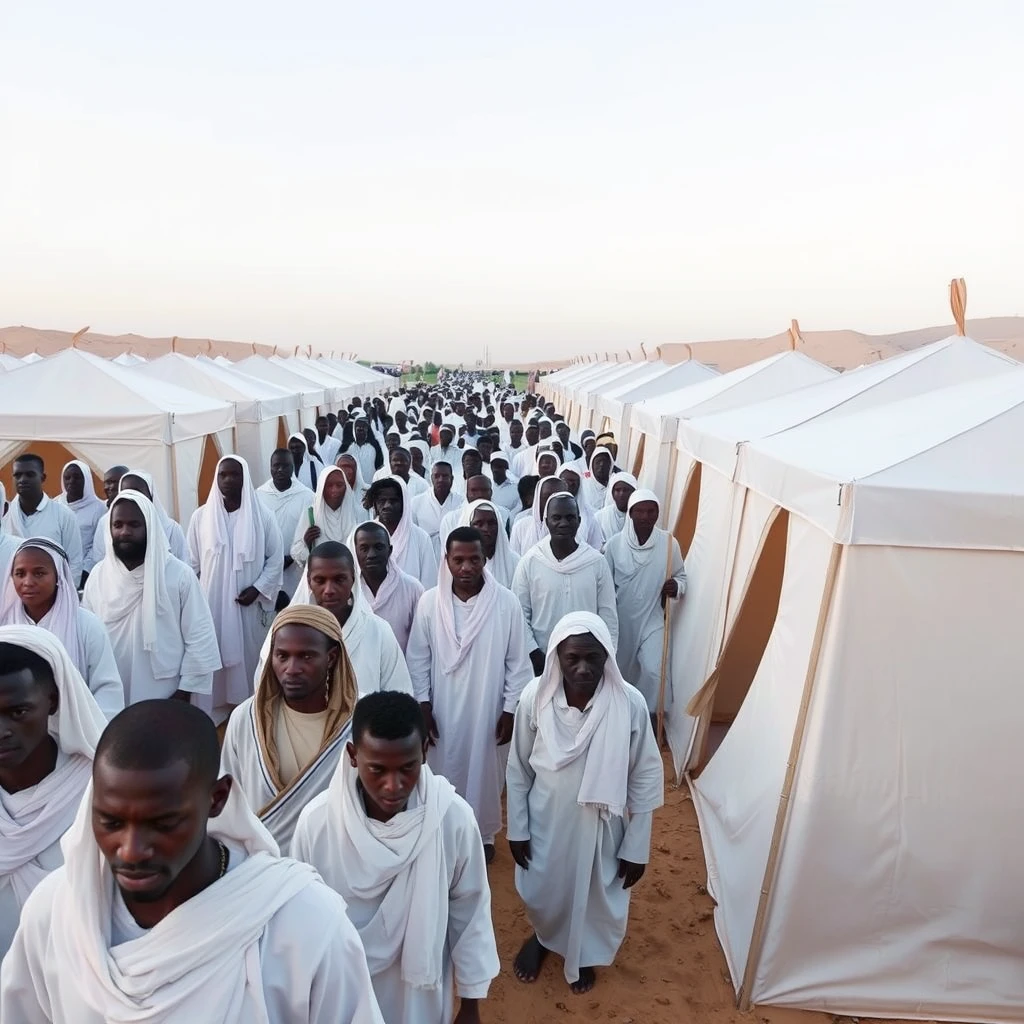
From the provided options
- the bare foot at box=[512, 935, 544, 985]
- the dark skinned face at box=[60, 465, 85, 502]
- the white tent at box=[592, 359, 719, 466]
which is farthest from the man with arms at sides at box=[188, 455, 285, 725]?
the white tent at box=[592, 359, 719, 466]

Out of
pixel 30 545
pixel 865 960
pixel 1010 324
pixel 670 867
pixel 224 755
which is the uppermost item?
pixel 1010 324

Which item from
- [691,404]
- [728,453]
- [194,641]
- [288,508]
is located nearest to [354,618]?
[194,641]

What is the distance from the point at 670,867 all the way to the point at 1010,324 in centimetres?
8749

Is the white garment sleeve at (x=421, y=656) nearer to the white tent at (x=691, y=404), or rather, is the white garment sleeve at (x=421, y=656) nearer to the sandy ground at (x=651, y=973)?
the sandy ground at (x=651, y=973)

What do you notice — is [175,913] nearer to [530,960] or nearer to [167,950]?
[167,950]

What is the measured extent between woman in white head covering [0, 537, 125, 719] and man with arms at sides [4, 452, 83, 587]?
2.64 m

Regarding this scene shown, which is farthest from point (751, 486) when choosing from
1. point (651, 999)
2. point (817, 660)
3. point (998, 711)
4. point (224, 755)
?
point (224, 755)

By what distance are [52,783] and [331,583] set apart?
1.29 metres

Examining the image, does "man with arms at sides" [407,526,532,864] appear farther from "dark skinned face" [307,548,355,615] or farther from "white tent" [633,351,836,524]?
"white tent" [633,351,836,524]

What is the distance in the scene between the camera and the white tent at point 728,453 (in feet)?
16.8

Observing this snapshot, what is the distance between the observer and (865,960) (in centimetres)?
323

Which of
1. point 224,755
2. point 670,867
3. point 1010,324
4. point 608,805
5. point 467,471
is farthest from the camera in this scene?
point 1010,324

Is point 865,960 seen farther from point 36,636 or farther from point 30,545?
point 30,545

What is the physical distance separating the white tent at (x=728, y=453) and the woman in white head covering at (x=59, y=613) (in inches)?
139
